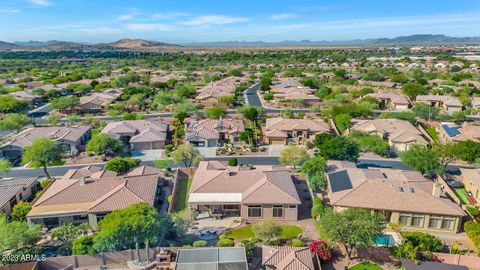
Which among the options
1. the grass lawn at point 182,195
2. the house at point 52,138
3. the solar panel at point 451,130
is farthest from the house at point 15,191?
the solar panel at point 451,130

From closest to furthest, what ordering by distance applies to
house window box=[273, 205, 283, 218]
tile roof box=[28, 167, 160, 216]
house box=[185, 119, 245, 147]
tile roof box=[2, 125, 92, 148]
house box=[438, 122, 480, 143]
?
tile roof box=[28, 167, 160, 216], house window box=[273, 205, 283, 218], house box=[438, 122, 480, 143], tile roof box=[2, 125, 92, 148], house box=[185, 119, 245, 147]

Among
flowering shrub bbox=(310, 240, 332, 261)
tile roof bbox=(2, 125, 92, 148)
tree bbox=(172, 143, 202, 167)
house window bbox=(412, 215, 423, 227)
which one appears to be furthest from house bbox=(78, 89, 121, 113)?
house window bbox=(412, 215, 423, 227)

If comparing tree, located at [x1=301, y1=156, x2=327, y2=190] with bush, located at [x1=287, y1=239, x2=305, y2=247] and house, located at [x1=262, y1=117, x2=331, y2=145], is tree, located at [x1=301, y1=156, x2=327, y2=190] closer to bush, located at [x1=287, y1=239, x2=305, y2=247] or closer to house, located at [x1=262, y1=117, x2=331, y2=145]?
bush, located at [x1=287, y1=239, x2=305, y2=247]

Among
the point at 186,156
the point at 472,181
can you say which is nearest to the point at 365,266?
the point at 472,181

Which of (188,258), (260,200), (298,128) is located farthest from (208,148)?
(188,258)

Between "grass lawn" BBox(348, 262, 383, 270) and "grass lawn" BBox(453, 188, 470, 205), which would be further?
"grass lawn" BBox(453, 188, 470, 205)

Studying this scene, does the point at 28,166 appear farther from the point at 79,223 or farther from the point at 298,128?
the point at 298,128

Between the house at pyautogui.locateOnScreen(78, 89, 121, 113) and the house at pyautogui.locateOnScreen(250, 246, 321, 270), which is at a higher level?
the house at pyautogui.locateOnScreen(78, 89, 121, 113)
